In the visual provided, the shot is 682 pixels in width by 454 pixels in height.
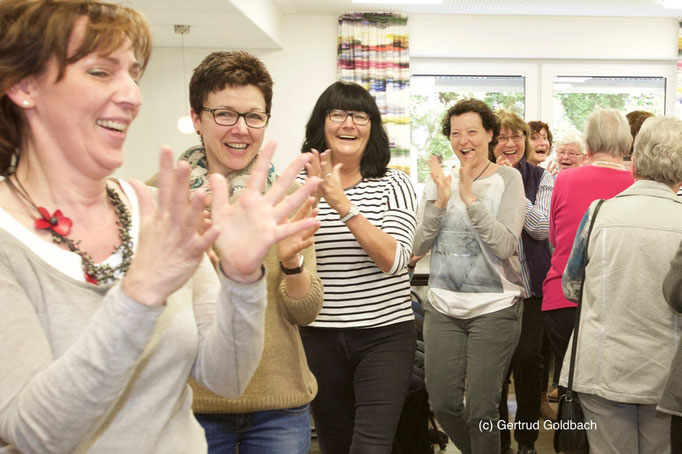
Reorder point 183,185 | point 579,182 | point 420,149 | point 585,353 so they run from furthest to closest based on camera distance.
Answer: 1. point 420,149
2. point 579,182
3. point 585,353
4. point 183,185

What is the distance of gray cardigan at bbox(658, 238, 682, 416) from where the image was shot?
1.92 meters

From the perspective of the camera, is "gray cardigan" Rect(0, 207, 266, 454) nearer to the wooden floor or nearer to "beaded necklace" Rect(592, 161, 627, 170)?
"beaded necklace" Rect(592, 161, 627, 170)

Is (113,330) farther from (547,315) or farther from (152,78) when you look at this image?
(152,78)

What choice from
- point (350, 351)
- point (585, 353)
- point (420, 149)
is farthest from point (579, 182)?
point (420, 149)

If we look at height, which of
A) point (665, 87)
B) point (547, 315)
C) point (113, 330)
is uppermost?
point (665, 87)

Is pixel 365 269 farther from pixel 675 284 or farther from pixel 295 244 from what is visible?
pixel 675 284

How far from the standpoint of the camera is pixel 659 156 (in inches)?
84.5

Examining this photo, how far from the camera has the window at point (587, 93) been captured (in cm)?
689

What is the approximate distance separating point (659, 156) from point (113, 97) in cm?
181

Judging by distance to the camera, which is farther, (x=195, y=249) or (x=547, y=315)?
(x=547, y=315)

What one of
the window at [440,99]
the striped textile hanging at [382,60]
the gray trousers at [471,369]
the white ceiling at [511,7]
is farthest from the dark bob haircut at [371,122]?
the window at [440,99]

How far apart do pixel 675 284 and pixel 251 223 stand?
5.04 feet

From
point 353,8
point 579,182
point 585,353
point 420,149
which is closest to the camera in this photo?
point 585,353

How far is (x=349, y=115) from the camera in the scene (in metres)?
2.16
